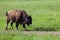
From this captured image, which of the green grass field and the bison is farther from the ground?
the bison

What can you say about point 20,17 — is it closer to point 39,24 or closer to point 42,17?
point 39,24

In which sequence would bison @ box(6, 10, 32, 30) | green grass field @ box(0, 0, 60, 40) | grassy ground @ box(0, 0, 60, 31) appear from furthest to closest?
grassy ground @ box(0, 0, 60, 31), bison @ box(6, 10, 32, 30), green grass field @ box(0, 0, 60, 40)

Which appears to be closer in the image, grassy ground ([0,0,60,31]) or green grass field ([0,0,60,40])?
green grass field ([0,0,60,40])

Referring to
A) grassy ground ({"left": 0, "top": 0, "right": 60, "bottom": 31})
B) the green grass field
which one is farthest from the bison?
grassy ground ({"left": 0, "top": 0, "right": 60, "bottom": 31})

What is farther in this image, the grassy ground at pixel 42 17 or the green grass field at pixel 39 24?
the grassy ground at pixel 42 17

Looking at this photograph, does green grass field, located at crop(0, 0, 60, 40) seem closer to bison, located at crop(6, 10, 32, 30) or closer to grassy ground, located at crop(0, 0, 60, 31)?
grassy ground, located at crop(0, 0, 60, 31)

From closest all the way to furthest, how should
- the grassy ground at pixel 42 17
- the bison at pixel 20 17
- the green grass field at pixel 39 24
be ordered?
the green grass field at pixel 39 24
the bison at pixel 20 17
the grassy ground at pixel 42 17

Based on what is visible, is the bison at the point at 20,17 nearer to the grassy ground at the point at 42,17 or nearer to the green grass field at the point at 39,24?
the green grass field at the point at 39,24

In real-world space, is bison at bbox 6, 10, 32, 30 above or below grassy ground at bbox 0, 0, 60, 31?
above

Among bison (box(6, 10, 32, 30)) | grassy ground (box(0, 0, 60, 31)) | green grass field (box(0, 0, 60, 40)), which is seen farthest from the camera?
grassy ground (box(0, 0, 60, 31))

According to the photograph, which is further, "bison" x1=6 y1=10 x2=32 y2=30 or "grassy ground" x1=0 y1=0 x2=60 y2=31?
"grassy ground" x1=0 y1=0 x2=60 y2=31

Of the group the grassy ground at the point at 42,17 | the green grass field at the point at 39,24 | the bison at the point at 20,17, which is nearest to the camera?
the green grass field at the point at 39,24

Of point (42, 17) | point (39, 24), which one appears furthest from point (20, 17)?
point (42, 17)

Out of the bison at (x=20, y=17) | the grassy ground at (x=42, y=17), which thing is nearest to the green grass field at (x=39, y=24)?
the grassy ground at (x=42, y=17)
